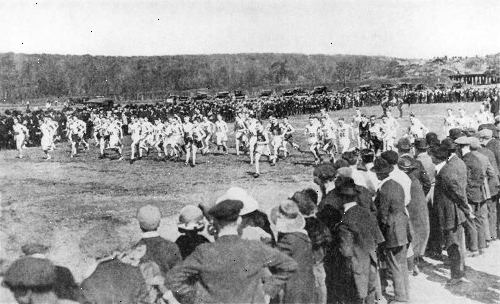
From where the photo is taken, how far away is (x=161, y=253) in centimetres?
449

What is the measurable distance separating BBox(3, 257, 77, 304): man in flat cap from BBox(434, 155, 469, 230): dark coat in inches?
222

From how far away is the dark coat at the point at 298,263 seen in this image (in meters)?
4.76

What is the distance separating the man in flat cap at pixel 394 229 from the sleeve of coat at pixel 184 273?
341 centimetres

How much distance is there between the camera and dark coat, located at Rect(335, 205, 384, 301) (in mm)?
5680

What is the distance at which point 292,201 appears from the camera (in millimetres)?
4891

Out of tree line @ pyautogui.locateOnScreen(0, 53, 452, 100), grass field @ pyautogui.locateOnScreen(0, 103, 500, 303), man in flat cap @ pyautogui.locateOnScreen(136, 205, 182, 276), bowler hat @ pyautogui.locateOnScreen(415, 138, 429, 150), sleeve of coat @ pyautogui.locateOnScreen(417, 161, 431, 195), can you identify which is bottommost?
grass field @ pyautogui.locateOnScreen(0, 103, 500, 303)

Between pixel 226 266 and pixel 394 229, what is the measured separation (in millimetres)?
Result: 3421

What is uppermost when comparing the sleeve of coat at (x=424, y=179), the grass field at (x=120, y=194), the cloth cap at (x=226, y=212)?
the cloth cap at (x=226, y=212)

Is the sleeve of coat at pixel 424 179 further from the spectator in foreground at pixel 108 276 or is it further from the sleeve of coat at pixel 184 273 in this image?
the spectator in foreground at pixel 108 276

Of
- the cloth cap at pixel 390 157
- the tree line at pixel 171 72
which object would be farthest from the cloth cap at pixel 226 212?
the tree line at pixel 171 72

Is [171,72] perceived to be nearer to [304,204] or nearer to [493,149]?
[493,149]

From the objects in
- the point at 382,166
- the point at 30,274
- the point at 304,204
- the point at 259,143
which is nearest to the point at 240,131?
the point at 259,143

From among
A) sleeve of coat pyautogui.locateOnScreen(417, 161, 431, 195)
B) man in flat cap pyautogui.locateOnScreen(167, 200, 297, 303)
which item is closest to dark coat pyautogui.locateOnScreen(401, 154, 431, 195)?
sleeve of coat pyautogui.locateOnScreen(417, 161, 431, 195)

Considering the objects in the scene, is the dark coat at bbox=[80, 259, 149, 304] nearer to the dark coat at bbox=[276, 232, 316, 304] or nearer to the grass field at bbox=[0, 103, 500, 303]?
the dark coat at bbox=[276, 232, 316, 304]
